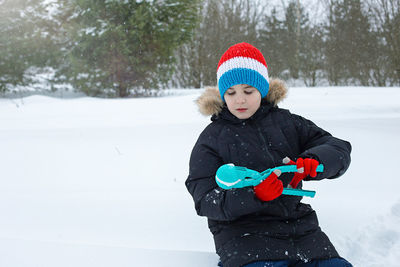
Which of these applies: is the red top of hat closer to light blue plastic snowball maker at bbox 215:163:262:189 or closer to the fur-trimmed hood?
the fur-trimmed hood

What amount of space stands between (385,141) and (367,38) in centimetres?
1000

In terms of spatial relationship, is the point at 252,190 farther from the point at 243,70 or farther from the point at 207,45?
the point at 207,45

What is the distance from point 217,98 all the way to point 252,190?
579mm

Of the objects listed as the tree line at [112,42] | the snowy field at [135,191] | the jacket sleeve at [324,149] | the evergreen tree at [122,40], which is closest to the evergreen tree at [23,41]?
the tree line at [112,42]

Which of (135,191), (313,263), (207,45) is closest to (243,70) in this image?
(313,263)

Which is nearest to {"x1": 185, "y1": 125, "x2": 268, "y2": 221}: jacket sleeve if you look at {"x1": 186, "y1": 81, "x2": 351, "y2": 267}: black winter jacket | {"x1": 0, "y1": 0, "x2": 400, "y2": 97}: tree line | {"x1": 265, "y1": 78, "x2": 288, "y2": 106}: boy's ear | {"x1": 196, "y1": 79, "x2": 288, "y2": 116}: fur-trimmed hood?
{"x1": 186, "y1": 81, "x2": 351, "y2": 267}: black winter jacket

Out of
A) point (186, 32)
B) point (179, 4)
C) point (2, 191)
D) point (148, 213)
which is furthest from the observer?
point (186, 32)

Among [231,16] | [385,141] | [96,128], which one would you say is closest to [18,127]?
[96,128]

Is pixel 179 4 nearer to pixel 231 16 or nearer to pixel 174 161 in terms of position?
pixel 174 161

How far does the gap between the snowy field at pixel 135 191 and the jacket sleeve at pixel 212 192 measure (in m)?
0.43

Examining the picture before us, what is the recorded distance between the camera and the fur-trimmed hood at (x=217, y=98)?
5.32ft

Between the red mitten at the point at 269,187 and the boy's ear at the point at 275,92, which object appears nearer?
the red mitten at the point at 269,187

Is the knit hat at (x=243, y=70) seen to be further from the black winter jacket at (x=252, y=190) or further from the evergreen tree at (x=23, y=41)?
the evergreen tree at (x=23, y=41)

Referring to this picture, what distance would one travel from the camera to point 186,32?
314 inches
